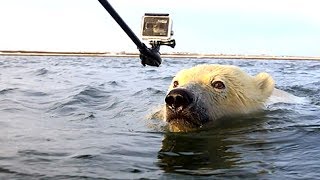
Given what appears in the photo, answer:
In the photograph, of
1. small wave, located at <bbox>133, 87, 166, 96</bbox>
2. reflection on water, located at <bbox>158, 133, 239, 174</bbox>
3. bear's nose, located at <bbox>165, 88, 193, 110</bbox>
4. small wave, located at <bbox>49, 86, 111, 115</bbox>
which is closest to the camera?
Answer: reflection on water, located at <bbox>158, 133, 239, 174</bbox>

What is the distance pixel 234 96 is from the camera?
6.33m

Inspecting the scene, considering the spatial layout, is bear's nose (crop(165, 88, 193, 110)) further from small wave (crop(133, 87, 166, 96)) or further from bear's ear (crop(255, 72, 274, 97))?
small wave (crop(133, 87, 166, 96))

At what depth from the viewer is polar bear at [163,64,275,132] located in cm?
519

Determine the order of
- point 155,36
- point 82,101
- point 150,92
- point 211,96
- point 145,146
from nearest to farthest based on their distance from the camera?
point 145,146, point 211,96, point 155,36, point 82,101, point 150,92

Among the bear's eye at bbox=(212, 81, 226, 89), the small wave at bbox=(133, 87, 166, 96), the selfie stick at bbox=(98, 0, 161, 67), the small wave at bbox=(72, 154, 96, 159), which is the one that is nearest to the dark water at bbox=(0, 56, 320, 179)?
the small wave at bbox=(72, 154, 96, 159)

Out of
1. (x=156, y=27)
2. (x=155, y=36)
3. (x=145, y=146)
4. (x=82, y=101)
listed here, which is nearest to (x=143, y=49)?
(x=155, y=36)

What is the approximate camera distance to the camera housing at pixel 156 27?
6.87 meters

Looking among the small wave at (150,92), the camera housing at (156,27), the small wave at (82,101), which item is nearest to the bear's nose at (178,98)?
the camera housing at (156,27)

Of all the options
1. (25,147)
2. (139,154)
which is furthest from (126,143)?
(25,147)

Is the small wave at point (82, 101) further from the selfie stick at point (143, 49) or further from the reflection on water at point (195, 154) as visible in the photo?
the reflection on water at point (195, 154)

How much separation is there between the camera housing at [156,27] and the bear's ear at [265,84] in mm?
1319

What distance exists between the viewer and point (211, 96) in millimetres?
5914

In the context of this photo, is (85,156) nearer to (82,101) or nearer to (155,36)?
(155,36)

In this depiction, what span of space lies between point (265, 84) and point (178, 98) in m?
2.31
